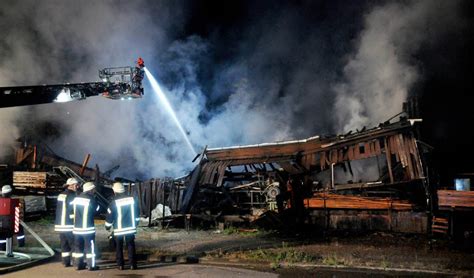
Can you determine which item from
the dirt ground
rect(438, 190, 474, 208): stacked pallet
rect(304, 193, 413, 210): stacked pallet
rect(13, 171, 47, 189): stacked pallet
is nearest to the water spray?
rect(13, 171, 47, 189): stacked pallet

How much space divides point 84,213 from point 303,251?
16.2 feet

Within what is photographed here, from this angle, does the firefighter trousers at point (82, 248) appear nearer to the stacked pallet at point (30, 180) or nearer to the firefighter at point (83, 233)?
the firefighter at point (83, 233)

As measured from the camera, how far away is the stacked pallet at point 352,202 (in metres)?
11.3

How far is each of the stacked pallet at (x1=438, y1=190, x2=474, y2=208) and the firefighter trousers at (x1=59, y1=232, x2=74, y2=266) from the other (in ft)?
30.7

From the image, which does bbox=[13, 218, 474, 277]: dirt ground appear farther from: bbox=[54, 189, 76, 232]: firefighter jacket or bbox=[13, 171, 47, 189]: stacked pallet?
bbox=[13, 171, 47, 189]: stacked pallet

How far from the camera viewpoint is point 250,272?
23.3 ft

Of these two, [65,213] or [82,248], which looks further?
[65,213]

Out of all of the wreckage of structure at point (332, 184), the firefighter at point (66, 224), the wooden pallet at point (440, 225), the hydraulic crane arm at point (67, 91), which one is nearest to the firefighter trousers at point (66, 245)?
the firefighter at point (66, 224)

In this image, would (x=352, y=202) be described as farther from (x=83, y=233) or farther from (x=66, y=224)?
(x=66, y=224)

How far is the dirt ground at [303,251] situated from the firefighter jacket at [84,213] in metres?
1.40

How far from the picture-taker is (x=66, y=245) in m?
7.68

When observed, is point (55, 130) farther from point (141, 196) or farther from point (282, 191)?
point (282, 191)

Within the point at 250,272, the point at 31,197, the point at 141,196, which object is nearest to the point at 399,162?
the point at 250,272

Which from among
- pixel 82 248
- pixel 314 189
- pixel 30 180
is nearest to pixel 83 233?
pixel 82 248
